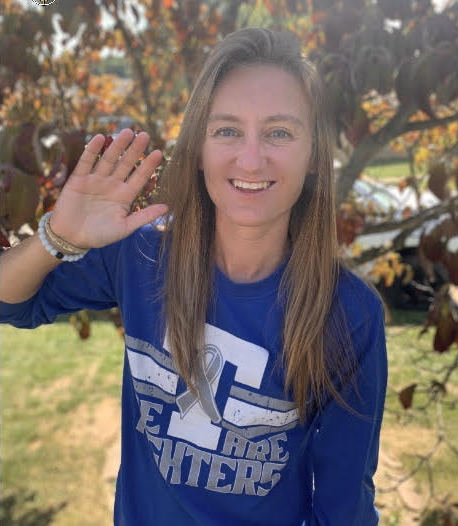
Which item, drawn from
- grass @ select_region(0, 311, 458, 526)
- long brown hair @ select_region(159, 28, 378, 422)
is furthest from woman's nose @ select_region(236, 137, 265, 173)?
grass @ select_region(0, 311, 458, 526)

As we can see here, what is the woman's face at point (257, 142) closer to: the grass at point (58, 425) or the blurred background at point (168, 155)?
the blurred background at point (168, 155)

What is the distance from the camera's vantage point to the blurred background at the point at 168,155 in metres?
1.85

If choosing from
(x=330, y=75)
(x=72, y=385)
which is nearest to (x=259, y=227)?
(x=330, y=75)

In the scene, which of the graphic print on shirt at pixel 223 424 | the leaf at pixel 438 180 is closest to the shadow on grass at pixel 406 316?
the leaf at pixel 438 180

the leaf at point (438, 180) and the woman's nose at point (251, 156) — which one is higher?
the woman's nose at point (251, 156)

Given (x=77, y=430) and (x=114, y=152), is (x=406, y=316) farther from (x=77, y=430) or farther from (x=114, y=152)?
(x=114, y=152)

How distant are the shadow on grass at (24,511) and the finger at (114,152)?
2.69m

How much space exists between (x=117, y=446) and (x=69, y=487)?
46 centimetres

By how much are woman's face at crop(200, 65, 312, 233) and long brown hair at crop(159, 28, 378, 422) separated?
4cm

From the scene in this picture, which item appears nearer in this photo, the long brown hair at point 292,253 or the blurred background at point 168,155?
the long brown hair at point 292,253

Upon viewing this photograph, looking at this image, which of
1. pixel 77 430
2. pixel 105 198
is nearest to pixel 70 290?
pixel 105 198

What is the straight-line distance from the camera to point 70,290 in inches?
54.0

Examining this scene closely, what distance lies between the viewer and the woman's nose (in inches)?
48.5

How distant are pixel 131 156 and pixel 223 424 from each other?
63 cm
